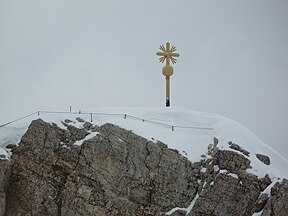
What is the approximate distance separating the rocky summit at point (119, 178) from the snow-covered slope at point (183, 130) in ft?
2.10

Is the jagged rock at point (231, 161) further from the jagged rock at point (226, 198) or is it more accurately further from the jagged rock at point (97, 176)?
the jagged rock at point (97, 176)

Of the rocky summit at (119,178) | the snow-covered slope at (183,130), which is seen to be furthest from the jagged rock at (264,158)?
the snow-covered slope at (183,130)

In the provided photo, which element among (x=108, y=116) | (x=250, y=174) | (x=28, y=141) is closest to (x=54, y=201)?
(x=28, y=141)

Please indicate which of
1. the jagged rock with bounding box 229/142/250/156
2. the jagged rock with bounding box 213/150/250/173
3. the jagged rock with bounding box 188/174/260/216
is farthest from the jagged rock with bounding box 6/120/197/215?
the jagged rock with bounding box 229/142/250/156

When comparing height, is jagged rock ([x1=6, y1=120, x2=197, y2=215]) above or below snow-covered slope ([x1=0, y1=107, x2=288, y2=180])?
below

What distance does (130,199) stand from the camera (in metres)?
29.0

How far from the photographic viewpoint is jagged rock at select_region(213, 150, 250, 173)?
2919 cm

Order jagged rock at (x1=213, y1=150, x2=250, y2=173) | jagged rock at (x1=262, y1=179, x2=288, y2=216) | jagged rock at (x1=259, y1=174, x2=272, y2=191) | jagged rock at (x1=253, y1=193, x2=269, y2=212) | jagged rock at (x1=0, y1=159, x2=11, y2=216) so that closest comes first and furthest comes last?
jagged rock at (x1=262, y1=179, x2=288, y2=216) < jagged rock at (x1=253, y1=193, x2=269, y2=212) < jagged rock at (x1=259, y1=174, x2=272, y2=191) < jagged rock at (x1=0, y1=159, x2=11, y2=216) < jagged rock at (x1=213, y1=150, x2=250, y2=173)

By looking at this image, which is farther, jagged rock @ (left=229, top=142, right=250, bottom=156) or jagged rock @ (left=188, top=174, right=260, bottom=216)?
jagged rock @ (left=229, top=142, right=250, bottom=156)

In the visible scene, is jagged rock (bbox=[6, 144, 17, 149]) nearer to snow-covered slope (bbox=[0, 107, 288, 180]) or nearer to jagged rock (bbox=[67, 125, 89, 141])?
snow-covered slope (bbox=[0, 107, 288, 180])

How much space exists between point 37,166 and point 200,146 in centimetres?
1169

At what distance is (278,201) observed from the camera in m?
26.9

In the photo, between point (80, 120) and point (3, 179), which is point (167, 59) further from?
point (3, 179)

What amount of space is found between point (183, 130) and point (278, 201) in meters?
9.48
